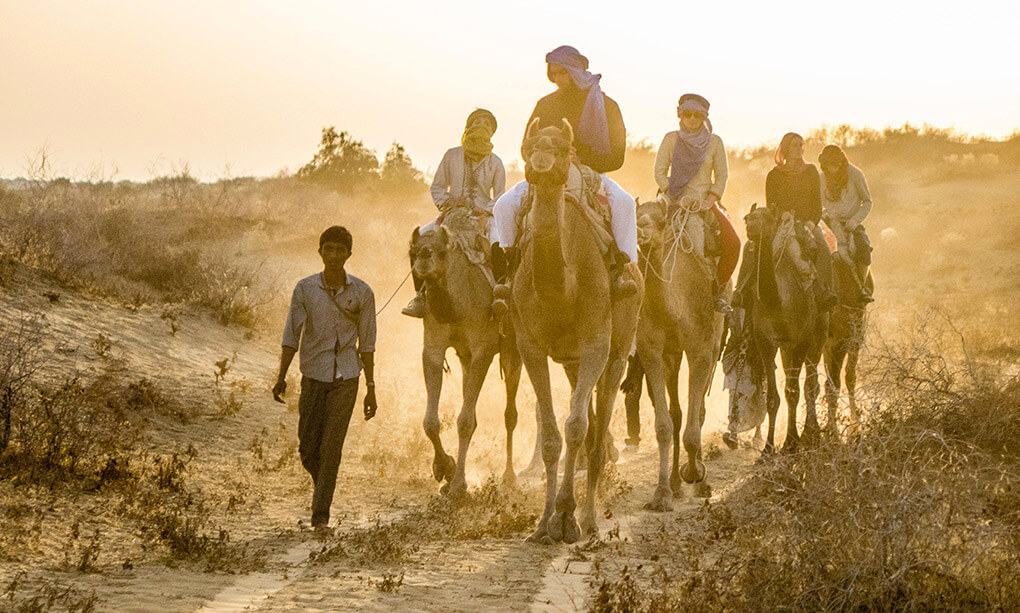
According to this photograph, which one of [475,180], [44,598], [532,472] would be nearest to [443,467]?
[532,472]

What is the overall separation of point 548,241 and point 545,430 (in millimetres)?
1518

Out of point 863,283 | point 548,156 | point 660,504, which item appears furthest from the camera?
point 863,283

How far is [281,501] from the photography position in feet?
34.1

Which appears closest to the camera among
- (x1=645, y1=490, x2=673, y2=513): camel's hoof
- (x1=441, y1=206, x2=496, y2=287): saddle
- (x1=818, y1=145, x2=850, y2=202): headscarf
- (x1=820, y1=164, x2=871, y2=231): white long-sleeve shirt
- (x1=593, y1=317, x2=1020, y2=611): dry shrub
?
(x1=593, y1=317, x2=1020, y2=611): dry shrub

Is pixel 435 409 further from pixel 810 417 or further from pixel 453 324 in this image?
pixel 810 417

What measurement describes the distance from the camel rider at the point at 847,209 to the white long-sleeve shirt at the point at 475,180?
4.40 metres

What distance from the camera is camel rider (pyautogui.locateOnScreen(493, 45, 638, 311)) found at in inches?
358

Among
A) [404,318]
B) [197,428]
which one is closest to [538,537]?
[197,428]

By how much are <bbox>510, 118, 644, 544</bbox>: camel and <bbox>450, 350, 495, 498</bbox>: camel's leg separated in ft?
5.88

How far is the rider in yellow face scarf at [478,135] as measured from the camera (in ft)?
39.1

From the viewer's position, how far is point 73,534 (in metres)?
7.80

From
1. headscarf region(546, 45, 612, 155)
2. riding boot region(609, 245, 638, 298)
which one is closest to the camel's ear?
headscarf region(546, 45, 612, 155)

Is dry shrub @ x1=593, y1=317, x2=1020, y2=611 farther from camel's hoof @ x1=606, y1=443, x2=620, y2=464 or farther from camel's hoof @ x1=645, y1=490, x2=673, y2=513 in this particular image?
camel's hoof @ x1=606, y1=443, x2=620, y2=464

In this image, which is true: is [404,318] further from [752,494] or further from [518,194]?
[752,494]
